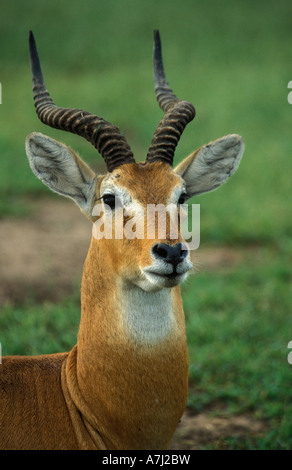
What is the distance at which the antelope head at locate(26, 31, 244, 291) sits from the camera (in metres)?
3.04

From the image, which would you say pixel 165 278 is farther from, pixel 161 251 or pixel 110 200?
pixel 110 200

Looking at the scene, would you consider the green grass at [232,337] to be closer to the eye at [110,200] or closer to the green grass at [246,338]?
the green grass at [246,338]

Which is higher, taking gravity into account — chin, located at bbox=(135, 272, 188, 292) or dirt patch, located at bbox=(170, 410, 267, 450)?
chin, located at bbox=(135, 272, 188, 292)

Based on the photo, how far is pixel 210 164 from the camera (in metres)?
3.82

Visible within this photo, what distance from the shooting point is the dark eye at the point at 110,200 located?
Answer: 11.0 ft

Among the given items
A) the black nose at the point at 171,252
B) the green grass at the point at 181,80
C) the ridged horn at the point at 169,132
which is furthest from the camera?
the green grass at the point at 181,80

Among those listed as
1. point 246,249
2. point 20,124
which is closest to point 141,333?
point 246,249

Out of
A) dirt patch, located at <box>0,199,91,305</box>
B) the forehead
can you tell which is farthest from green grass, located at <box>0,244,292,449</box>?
the forehead

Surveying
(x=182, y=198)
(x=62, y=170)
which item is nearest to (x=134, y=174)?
(x=182, y=198)

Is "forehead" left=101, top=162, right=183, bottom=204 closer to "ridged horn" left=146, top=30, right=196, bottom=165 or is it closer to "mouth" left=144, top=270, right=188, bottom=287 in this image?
"ridged horn" left=146, top=30, right=196, bottom=165

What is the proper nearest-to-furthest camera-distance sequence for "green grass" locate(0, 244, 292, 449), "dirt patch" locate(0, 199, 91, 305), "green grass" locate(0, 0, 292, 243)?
"green grass" locate(0, 244, 292, 449)
"dirt patch" locate(0, 199, 91, 305)
"green grass" locate(0, 0, 292, 243)

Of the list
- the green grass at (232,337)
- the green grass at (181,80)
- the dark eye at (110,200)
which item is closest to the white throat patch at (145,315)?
the dark eye at (110,200)

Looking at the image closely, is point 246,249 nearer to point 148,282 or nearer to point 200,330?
point 200,330

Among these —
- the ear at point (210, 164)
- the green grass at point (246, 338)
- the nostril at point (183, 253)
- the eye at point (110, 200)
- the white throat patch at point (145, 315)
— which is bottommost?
the green grass at point (246, 338)
